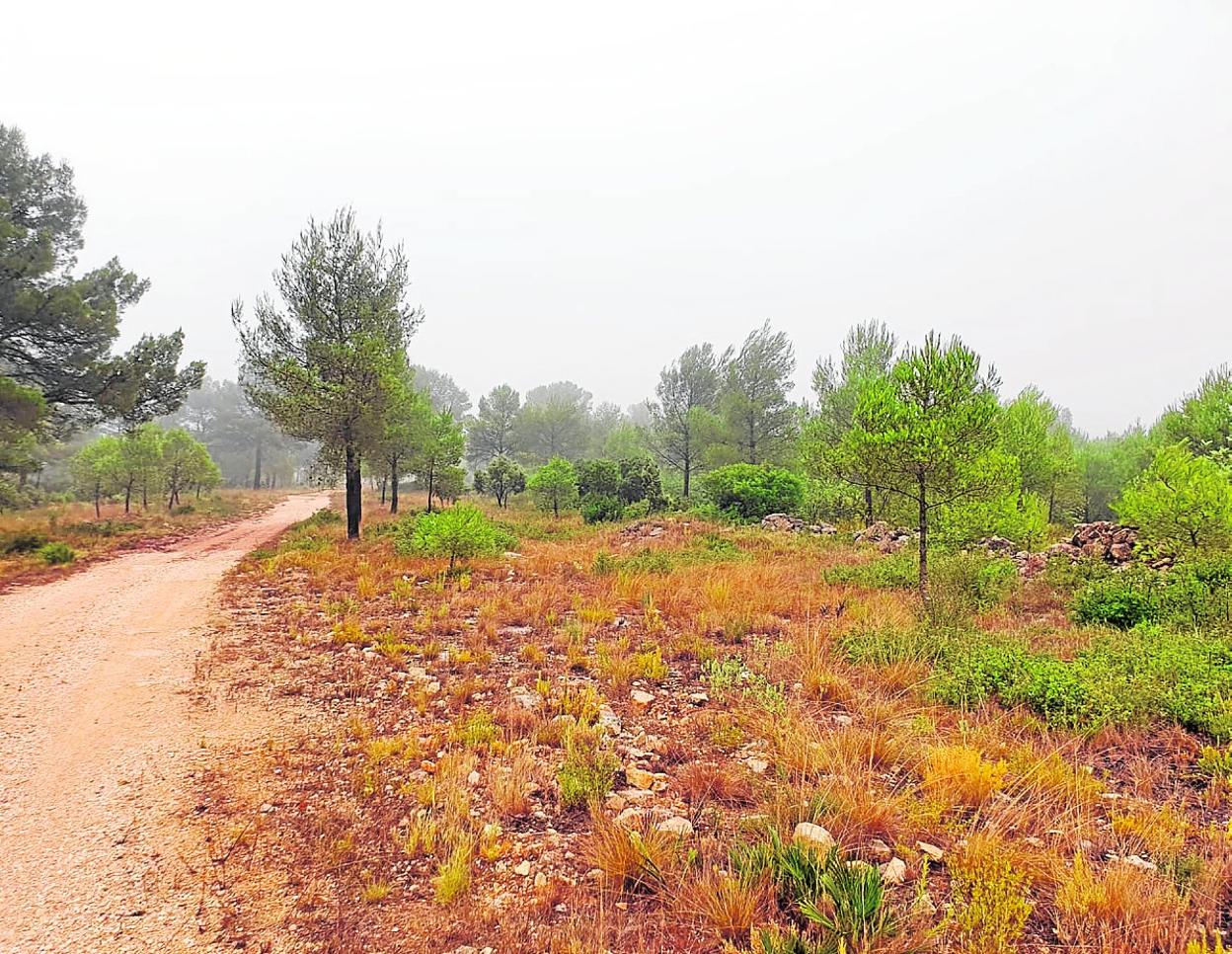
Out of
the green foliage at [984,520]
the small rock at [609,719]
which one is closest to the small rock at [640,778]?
the small rock at [609,719]

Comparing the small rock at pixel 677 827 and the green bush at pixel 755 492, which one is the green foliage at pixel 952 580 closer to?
the small rock at pixel 677 827

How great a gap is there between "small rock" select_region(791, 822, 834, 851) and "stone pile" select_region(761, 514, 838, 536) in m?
18.3

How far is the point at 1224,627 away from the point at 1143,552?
7338mm

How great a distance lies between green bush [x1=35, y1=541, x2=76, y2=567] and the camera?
40.5 feet

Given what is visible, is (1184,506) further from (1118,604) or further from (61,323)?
(61,323)

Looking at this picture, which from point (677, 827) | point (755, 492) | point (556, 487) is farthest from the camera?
point (556, 487)

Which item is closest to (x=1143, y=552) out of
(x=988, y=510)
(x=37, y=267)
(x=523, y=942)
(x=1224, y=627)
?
(x=988, y=510)

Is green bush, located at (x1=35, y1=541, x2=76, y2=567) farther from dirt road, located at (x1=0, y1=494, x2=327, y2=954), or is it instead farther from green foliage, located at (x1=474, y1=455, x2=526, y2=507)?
green foliage, located at (x1=474, y1=455, x2=526, y2=507)

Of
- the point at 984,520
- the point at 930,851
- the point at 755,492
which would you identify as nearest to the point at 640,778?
the point at 930,851

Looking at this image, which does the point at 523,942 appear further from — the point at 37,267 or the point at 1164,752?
the point at 37,267

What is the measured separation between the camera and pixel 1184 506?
32.9 ft

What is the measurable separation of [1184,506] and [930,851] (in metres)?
11.9

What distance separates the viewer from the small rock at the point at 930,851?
10.0 ft

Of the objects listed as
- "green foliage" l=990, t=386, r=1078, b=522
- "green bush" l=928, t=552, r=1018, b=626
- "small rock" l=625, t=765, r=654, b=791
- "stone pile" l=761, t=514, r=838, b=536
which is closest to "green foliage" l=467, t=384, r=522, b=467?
"stone pile" l=761, t=514, r=838, b=536
